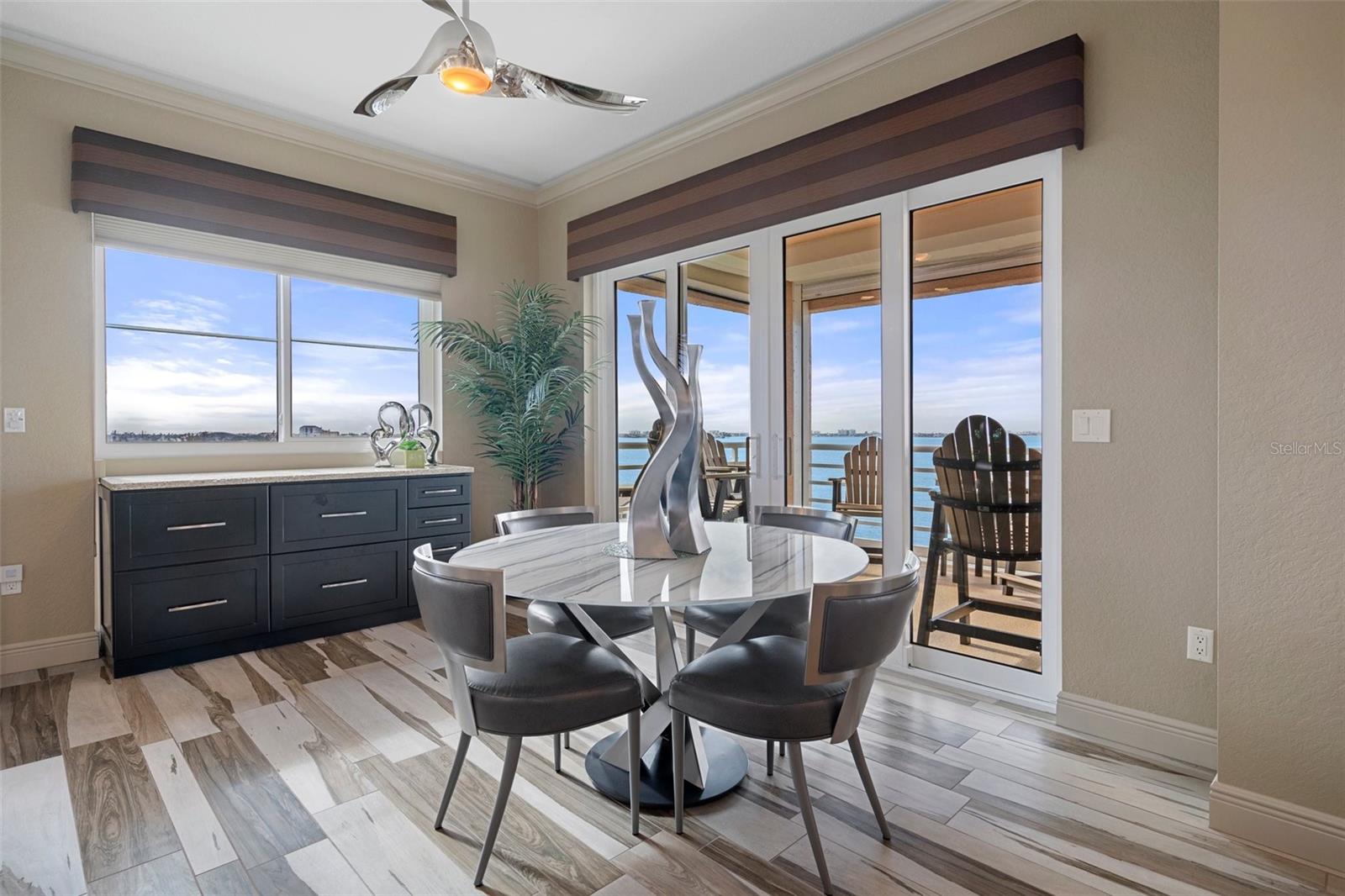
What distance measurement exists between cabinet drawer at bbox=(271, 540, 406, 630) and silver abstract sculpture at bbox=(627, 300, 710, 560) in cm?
230

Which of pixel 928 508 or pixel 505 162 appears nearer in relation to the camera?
pixel 928 508

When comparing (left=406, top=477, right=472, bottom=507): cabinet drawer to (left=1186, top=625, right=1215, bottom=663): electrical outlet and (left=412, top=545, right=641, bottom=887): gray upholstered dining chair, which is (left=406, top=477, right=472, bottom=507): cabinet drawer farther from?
(left=1186, top=625, right=1215, bottom=663): electrical outlet

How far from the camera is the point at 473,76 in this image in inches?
81.2

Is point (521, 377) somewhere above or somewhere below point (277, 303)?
below

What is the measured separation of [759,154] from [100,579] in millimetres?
3904

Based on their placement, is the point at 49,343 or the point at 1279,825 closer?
the point at 1279,825

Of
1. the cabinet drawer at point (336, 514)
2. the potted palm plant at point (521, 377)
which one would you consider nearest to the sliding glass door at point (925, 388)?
the potted palm plant at point (521, 377)

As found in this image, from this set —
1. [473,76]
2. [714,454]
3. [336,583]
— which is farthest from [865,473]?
[336,583]

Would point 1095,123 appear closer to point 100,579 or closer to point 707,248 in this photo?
point 707,248

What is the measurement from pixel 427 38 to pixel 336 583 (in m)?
2.77

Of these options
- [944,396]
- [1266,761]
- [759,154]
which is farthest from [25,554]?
[1266,761]

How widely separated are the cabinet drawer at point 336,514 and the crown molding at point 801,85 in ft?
7.94

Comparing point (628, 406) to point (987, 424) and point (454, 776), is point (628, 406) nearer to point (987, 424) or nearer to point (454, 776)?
point (987, 424)

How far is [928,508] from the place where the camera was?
297 cm
